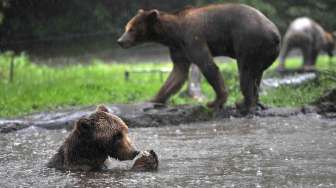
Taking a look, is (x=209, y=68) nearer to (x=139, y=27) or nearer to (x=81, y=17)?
(x=139, y=27)

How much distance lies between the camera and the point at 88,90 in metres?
14.7

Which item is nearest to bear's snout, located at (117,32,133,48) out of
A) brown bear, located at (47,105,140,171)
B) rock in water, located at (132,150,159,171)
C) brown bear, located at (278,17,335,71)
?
brown bear, located at (47,105,140,171)

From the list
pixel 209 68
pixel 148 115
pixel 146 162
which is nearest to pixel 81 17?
→ pixel 209 68

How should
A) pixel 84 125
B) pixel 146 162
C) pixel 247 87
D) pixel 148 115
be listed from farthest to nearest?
1. pixel 247 87
2. pixel 148 115
3. pixel 146 162
4. pixel 84 125

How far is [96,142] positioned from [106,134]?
4.4 inches

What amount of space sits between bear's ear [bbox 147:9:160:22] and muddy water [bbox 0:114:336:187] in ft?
7.12

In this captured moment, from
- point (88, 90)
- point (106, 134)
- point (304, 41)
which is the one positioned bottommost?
point (88, 90)

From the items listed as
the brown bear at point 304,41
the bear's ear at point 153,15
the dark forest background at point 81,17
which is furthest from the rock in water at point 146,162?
the brown bear at point 304,41

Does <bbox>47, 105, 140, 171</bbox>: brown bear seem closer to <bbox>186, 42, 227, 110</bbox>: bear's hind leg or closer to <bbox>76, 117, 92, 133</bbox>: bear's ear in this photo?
<bbox>76, 117, 92, 133</bbox>: bear's ear

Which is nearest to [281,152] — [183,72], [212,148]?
[212,148]

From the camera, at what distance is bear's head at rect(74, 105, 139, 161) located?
717cm

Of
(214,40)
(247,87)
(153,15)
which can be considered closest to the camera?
(247,87)

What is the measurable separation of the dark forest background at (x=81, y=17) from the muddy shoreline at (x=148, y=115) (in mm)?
7296

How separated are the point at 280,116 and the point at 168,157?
12.8 ft
